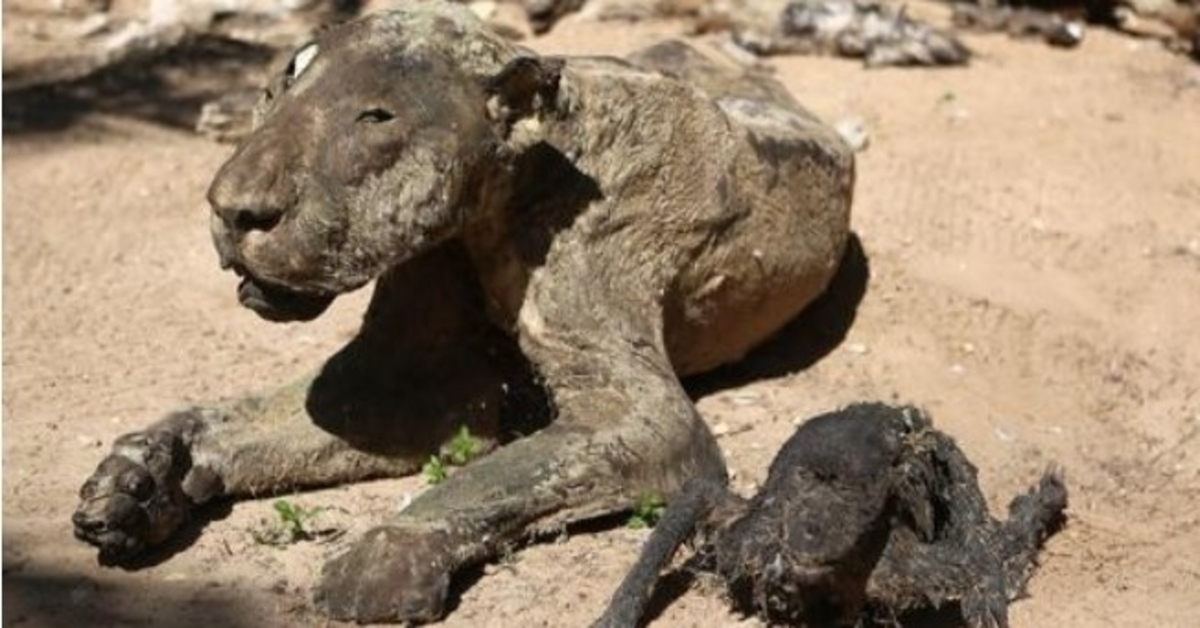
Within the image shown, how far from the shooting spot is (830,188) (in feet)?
22.9

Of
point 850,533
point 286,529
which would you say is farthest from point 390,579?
point 850,533

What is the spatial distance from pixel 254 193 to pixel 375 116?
1.19 ft

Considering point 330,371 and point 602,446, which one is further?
point 330,371

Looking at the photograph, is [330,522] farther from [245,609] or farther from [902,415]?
[902,415]

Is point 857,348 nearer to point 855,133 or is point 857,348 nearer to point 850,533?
point 855,133

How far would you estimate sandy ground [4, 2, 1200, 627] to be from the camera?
538 cm

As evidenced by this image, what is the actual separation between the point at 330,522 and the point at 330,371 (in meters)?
0.55

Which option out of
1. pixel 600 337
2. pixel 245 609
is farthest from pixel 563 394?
pixel 245 609

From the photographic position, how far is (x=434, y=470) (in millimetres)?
5973

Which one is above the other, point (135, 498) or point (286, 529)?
point (135, 498)

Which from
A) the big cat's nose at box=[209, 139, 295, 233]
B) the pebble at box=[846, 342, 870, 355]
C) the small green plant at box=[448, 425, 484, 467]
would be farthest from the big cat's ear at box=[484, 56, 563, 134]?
the pebble at box=[846, 342, 870, 355]

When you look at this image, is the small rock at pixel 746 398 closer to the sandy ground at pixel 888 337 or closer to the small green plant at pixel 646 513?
the sandy ground at pixel 888 337

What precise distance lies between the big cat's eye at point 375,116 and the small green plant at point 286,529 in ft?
3.31

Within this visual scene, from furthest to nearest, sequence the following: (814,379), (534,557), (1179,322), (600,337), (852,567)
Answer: (1179,322) → (814,379) → (600,337) → (534,557) → (852,567)
